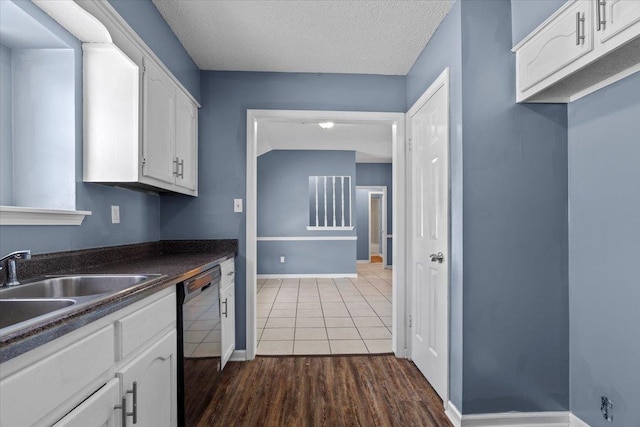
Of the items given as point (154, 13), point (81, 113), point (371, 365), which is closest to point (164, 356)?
point (81, 113)

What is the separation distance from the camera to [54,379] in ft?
2.56

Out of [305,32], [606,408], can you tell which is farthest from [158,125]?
[606,408]

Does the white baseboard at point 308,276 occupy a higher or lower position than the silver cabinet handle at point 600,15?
lower

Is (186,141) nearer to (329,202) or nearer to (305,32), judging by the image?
(305,32)

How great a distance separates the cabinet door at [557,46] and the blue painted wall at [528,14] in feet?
0.29

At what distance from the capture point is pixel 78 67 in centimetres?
163

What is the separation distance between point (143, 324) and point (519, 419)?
6.59 feet

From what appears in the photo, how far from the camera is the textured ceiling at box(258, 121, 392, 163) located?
4816mm

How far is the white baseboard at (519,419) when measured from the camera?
5.81 feet

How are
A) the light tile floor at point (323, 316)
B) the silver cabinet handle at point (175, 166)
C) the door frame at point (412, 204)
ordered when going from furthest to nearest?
1. the light tile floor at point (323, 316)
2. the silver cabinet handle at point (175, 166)
3. the door frame at point (412, 204)

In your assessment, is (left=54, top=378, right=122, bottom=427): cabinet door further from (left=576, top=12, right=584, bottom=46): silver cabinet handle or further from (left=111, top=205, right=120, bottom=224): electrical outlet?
(left=576, top=12, right=584, bottom=46): silver cabinet handle

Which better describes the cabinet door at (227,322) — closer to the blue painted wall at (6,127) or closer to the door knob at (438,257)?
the blue painted wall at (6,127)

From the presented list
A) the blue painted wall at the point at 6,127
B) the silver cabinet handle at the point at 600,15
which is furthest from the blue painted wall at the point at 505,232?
the blue painted wall at the point at 6,127

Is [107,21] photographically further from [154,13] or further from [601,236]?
[601,236]
